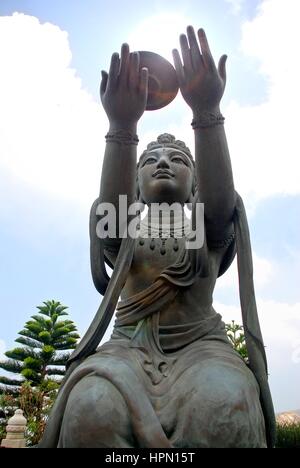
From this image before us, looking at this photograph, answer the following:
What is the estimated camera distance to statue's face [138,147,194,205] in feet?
12.4

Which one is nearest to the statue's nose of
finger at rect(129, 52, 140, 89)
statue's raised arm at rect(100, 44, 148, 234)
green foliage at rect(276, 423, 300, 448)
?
statue's raised arm at rect(100, 44, 148, 234)

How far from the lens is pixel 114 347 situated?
3053mm

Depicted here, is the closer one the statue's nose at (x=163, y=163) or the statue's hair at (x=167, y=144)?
the statue's nose at (x=163, y=163)

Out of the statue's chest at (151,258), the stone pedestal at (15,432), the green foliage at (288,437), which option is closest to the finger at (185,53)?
the statue's chest at (151,258)

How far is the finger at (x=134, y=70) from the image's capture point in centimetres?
331

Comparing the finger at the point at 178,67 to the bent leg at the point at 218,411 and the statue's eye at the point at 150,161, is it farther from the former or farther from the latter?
the bent leg at the point at 218,411

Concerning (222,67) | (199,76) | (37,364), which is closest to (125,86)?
(199,76)

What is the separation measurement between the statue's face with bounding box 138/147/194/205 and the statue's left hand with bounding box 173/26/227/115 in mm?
682

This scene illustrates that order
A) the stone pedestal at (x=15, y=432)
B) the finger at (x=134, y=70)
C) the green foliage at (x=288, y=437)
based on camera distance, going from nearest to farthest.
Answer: the finger at (x=134, y=70), the green foliage at (x=288, y=437), the stone pedestal at (x=15, y=432)

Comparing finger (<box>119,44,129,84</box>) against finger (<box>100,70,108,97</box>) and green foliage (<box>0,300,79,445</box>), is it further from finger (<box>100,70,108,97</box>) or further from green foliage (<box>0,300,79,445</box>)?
green foliage (<box>0,300,79,445</box>)

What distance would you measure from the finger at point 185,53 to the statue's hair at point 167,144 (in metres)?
0.87

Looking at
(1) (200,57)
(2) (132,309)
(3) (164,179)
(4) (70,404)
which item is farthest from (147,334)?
(1) (200,57)

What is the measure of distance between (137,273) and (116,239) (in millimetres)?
320
